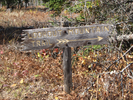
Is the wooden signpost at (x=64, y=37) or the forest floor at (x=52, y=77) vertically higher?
the wooden signpost at (x=64, y=37)

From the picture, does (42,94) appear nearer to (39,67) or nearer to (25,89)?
(25,89)

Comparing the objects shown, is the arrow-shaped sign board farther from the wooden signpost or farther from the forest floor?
the forest floor

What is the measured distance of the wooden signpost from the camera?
219cm

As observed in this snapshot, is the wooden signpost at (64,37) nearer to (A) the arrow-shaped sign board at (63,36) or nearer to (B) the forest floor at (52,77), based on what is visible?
(A) the arrow-shaped sign board at (63,36)

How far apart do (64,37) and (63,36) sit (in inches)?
1.0

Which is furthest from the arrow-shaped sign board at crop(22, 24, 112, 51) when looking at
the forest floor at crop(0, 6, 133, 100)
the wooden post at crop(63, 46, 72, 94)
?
the forest floor at crop(0, 6, 133, 100)

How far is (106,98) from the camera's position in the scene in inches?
97.7

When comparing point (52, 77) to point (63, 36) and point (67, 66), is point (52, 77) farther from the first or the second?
point (63, 36)

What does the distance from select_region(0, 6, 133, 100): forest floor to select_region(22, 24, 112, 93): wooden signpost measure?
0.50m

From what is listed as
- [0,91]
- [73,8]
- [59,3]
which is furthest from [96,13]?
[0,91]

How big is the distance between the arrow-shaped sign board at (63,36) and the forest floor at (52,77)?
49 centimetres

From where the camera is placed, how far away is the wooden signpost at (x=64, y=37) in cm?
219

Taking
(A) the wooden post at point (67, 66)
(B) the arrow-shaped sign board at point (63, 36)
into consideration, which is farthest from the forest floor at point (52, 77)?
(B) the arrow-shaped sign board at point (63, 36)

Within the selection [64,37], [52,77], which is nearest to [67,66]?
[64,37]
